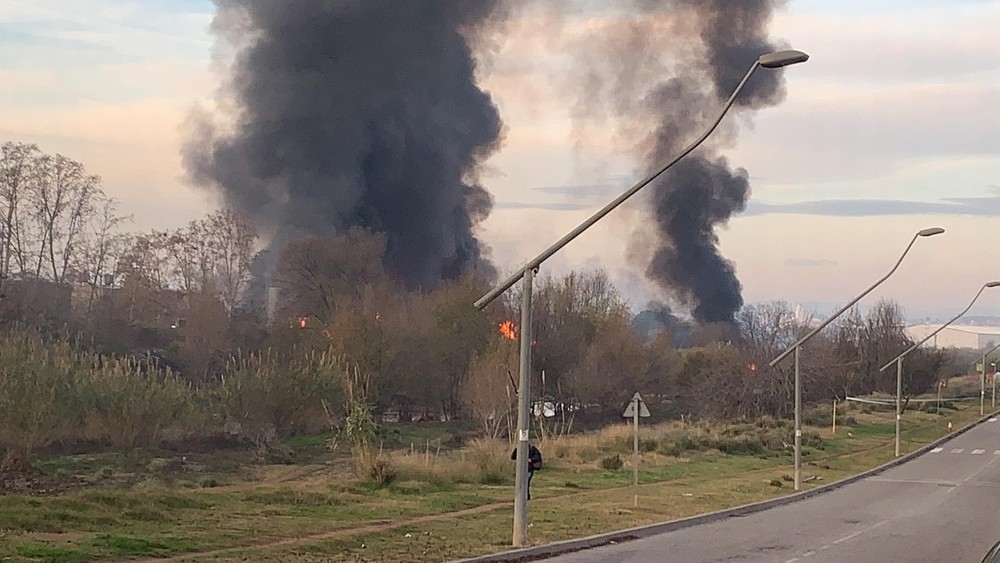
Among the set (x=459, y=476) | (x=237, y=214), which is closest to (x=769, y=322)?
(x=237, y=214)

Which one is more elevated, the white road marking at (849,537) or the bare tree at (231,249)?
the bare tree at (231,249)

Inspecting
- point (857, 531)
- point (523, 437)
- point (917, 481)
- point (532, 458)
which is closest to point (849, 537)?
point (857, 531)

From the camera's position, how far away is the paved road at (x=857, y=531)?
1600cm

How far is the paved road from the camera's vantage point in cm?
1600

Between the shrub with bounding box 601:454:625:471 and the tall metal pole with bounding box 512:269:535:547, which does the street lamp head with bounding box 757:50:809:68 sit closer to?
the tall metal pole with bounding box 512:269:535:547

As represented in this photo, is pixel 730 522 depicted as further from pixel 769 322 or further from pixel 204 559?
pixel 769 322

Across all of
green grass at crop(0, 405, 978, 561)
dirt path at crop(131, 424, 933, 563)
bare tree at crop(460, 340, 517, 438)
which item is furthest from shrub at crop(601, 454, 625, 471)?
bare tree at crop(460, 340, 517, 438)

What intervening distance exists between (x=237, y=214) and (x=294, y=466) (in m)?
38.8

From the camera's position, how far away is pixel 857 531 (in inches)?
784

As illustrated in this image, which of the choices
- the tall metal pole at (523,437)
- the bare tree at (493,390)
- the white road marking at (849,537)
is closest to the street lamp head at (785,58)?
the tall metal pole at (523,437)

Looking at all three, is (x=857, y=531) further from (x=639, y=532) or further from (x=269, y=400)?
(x=269, y=400)

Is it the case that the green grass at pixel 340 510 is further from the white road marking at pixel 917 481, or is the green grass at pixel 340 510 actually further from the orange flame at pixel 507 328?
the orange flame at pixel 507 328

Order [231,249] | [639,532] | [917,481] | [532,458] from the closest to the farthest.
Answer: [532,458] < [639,532] < [917,481] < [231,249]

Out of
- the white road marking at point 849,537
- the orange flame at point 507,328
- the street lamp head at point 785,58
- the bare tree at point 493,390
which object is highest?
the street lamp head at point 785,58
